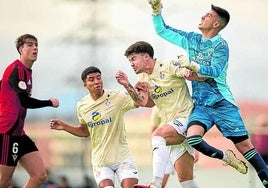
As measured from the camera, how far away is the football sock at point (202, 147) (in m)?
16.3

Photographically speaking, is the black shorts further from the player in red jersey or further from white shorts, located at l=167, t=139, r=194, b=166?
white shorts, located at l=167, t=139, r=194, b=166

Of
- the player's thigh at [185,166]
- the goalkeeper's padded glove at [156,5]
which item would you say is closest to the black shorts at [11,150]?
the player's thigh at [185,166]

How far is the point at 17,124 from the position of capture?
17.5m

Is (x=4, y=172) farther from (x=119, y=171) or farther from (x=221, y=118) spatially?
(x=221, y=118)

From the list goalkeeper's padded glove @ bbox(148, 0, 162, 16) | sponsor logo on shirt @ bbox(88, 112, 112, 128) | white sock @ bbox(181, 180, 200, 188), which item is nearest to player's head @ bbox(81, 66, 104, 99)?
sponsor logo on shirt @ bbox(88, 112, 112, 128)

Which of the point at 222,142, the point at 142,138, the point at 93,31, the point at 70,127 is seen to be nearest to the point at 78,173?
the point at 142,138

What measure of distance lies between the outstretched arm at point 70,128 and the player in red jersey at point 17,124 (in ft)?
1.43

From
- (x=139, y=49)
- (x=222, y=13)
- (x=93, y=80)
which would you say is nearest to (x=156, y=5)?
(x=139, y=49)

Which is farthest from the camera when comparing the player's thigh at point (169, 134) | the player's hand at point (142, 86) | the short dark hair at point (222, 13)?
the player's hand at point (142, 86)

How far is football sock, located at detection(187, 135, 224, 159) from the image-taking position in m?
16.3

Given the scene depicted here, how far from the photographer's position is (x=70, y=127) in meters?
17.6

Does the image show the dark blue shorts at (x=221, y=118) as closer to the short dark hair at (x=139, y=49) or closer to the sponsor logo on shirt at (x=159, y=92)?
the sponsor logo on shirt at (x=159, y=92)

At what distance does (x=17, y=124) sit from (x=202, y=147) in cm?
273

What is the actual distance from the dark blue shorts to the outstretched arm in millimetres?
1812
